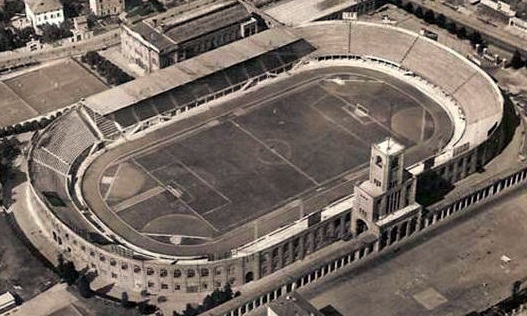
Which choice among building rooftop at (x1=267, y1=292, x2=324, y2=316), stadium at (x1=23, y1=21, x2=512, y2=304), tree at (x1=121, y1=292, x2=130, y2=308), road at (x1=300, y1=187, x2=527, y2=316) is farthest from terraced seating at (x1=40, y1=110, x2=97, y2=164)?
building rooftop at (x1=267, y1=292, x2=324, y2=316)

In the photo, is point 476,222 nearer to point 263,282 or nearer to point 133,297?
point 263,282

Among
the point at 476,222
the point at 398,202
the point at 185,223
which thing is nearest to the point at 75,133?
the point at 185,223

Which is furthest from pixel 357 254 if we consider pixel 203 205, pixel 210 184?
pixel 210 184

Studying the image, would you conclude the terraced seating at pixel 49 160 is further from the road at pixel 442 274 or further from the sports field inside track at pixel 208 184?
the road at pixel 442 274

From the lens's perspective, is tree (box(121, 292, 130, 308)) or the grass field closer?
tree (box(121, 292, 130, 308))

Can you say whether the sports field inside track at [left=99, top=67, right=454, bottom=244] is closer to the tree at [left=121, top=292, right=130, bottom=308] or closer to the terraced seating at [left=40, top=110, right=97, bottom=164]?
the terraced seating at [left=40, top=110, right=97, bottom=164]

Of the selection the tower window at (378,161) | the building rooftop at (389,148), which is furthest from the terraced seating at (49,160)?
the building rooftop at (389,148)
